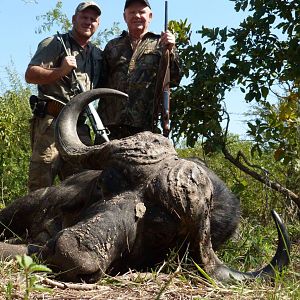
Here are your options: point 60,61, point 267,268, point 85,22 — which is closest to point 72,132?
point 267,268

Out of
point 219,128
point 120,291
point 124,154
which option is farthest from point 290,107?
point 120,291

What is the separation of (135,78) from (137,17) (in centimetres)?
62

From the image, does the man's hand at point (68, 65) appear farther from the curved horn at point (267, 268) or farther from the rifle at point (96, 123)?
the curved horn at point (267, 268)

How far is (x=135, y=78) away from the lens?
5.99 m

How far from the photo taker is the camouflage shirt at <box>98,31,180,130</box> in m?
5.98

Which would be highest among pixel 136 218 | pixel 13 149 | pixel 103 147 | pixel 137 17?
pixel 137 17

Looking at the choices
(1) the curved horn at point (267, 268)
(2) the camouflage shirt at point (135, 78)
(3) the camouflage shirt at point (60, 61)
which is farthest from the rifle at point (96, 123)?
(1) the curved horn at point (267, 268)

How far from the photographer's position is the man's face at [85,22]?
610 cm

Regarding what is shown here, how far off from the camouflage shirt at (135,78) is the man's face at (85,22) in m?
0.27

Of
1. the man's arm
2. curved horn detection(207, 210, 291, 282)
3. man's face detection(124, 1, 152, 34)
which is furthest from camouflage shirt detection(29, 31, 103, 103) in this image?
curved horn detection(207, 210, 291, 282)

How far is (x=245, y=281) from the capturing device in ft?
11.0

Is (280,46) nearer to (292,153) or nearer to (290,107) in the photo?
(290,107)

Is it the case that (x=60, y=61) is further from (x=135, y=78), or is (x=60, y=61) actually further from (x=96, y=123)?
(x=96, y=123)

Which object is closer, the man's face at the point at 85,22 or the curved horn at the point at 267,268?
the curved horn at the point at 267,268
